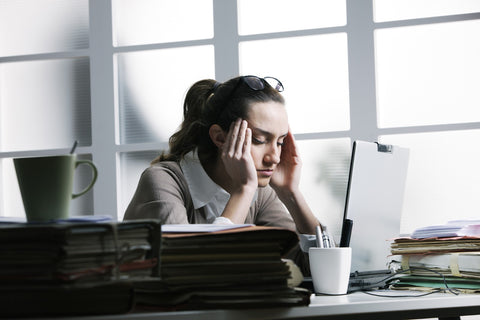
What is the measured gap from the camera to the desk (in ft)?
2.63

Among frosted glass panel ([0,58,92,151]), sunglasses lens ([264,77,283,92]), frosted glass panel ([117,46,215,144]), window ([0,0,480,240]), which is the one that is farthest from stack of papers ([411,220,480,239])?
frosted glass panel ([0,58,92,151])

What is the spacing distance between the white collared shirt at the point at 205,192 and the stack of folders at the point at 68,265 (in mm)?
1101

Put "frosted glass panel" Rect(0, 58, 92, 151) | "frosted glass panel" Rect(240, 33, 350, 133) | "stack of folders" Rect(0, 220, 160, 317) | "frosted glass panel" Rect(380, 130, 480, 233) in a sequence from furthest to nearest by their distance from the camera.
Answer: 1. "frosted glass panel" Rect(0, 58, 92, 151)
2. "frosted glass panel" Rect(240, 33, 350, 133)
3. "frosted glass panel" Rect(380, 130, 480, 233)
4. "stack of folders" Rect(0, 220, 160, 317)

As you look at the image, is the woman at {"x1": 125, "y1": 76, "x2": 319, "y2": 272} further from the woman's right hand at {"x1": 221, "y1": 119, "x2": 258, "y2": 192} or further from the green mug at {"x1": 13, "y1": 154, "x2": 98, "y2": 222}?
the green mug at {"x1": 13, "y1": 154, "x2": 98, "y2": 222}

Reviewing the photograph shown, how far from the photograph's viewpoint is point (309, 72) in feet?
8.70

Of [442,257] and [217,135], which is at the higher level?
[217,135]

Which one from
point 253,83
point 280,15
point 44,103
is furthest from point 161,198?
point 44,103

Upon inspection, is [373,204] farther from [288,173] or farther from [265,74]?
[265,74]

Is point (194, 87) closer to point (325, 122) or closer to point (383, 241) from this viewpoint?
point (325, 122)

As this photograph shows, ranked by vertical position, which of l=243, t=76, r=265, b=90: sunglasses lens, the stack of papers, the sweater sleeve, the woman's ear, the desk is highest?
l=243, t=76, r=265, b=90: sunglasses lens

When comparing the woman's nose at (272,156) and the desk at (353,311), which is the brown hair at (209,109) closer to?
the woman's nose at (272,156)

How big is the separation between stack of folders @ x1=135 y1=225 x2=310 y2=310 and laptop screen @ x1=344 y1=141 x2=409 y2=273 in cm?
48

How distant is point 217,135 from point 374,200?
74cm

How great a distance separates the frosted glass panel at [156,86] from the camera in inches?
107
